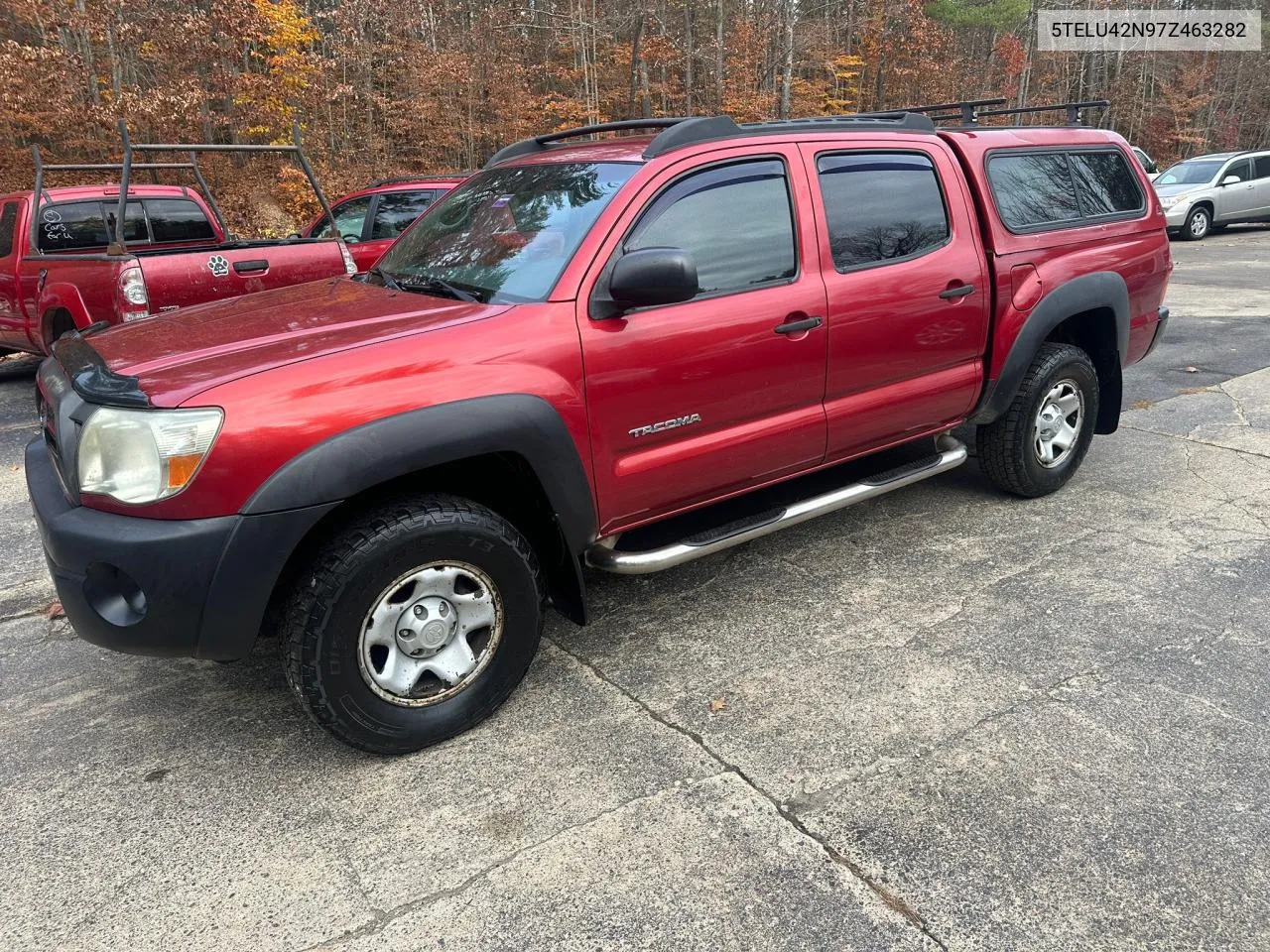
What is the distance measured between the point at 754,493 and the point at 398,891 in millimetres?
2117

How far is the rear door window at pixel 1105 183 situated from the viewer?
15.3 feet

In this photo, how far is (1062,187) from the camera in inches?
179

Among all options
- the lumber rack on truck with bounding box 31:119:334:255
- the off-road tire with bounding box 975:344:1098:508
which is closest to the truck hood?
the off-road tire with bounding box 975:344:1098:508

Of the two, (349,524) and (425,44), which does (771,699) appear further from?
(425,44)

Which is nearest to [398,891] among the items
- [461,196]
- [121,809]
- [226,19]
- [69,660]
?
[121,809]

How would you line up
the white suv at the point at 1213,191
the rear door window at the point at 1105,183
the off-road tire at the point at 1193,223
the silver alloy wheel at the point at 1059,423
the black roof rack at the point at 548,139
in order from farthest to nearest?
→ the off-road tire at the point at 1193,223, the white suv at the point at 1213,191, the rear door window at the point at 1105,183, the silver alloy wheel at the point at 1059,423, the black roof rack at the point at 548,139

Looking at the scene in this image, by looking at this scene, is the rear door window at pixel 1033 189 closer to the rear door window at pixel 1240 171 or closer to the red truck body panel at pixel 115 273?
the red truck body panel at pixel 115 273

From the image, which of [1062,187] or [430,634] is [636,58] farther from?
[430,634]

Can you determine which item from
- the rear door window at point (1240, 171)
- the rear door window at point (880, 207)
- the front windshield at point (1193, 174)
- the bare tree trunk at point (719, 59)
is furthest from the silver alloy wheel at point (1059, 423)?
the bare tree trunk at point (719, 59)

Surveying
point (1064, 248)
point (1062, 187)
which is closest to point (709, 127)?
point (1064, 248)

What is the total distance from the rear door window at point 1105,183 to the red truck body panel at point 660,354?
0.44 m

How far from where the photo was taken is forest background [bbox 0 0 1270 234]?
16.0 m

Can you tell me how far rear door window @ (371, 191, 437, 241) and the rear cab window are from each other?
20.9 ft

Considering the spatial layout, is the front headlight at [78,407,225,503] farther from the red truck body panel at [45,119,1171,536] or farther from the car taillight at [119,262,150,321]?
the car taillight at [119,262,150,321]
